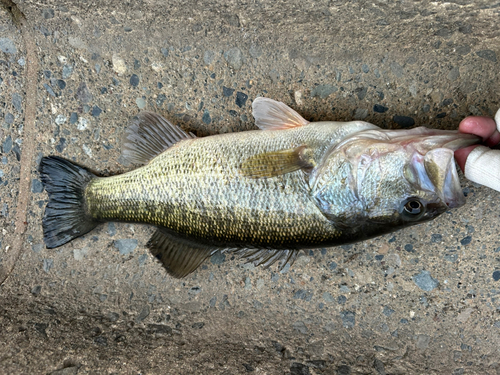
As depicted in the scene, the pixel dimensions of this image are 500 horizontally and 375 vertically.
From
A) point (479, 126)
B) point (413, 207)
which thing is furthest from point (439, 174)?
point (479, 126)

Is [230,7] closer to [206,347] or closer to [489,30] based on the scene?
[489,30]

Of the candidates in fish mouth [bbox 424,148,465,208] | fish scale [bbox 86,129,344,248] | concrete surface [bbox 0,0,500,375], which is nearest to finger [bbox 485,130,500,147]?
concrete surface [bbox 0,0,500,375]

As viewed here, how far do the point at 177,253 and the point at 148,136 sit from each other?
2.63 ft

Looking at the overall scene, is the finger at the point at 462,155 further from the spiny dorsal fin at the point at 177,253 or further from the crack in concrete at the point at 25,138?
the crack in concrete at the point at 25,138

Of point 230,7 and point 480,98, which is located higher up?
point 230,7

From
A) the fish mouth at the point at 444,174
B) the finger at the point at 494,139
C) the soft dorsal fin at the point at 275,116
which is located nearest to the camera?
the fish mouth at the point at 444,174

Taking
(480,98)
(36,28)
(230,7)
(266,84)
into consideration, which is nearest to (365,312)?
(480,98)

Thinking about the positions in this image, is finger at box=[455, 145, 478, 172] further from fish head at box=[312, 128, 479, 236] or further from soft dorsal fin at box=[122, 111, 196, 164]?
soft dorsal fin at box=[122, 111, 196, 164]

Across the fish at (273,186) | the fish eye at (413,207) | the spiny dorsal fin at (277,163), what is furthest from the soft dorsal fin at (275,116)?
the fish eye at (413,207)

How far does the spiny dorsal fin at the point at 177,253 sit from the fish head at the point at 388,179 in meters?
0.87

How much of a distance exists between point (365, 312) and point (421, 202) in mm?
1062

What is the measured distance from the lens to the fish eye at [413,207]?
1.72 metres

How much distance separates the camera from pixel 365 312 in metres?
2.40

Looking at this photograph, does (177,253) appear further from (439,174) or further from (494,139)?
(494,139)
